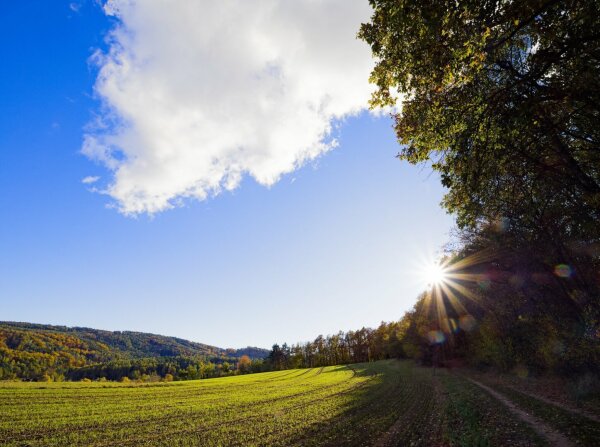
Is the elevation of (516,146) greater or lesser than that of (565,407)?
greater

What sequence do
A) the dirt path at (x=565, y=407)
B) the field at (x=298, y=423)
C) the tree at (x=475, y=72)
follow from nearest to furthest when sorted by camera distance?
the tree at (x=475, y=72), the field at (x=298, y=423), the dirt path at (x=565, y=407)

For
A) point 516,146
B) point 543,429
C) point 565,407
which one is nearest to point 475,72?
point 516,146

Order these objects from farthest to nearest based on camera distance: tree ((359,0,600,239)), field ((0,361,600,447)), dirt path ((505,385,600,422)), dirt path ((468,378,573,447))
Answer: dirt path ((505,385,600,422)) < field ((0,361,600,447)) < dirt path ((468,378,573,447)) < tree ((359,0,600,239))

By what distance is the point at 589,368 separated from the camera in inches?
904

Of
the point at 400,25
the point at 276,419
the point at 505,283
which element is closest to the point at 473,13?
the point at 400,25

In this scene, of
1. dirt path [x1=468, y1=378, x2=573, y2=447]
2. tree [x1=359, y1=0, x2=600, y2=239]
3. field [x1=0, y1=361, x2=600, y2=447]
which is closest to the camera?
tree [x1=359, y1=0, x2=600, y2=239]

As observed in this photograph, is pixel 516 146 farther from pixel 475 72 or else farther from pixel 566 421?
pixel 566 421

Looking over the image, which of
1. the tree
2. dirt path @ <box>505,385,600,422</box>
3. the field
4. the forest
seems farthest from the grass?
the tree

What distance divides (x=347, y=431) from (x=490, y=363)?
37.0 metres

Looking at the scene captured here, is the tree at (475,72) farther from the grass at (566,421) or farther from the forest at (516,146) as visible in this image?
the grass at (566,421)

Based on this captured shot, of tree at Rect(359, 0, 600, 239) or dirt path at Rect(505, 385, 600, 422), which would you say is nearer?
tree at Rect(359, 0, 600, 239)

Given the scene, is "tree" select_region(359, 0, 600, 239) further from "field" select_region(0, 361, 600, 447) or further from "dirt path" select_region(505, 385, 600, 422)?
"dirt path" select_region(505, 385, 600, 422)

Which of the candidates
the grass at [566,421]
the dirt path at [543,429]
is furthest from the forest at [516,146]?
the dirt path at [543,429]

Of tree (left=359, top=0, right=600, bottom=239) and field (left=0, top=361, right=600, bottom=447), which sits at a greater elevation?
tree (left=359, top=0, right=600, bottom=239)
